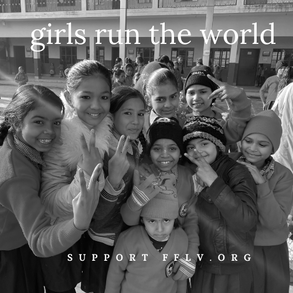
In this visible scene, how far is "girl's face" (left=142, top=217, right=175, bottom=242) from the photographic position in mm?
1347

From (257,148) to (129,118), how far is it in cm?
75

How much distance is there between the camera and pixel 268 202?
1306 millimetres

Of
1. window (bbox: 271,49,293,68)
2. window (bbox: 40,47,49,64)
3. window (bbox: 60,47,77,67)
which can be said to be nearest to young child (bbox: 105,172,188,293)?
window (bbox: 271,49,293,68)

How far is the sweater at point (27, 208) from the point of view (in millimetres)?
1034

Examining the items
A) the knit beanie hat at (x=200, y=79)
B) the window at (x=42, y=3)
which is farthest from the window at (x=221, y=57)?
the knit beanie hat at (x=200, y=79)

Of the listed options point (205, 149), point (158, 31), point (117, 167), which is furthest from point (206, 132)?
point (158, 31)

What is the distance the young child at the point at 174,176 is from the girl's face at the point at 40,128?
518mm

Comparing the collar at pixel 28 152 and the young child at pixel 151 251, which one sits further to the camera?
the young child at pixel 151 251

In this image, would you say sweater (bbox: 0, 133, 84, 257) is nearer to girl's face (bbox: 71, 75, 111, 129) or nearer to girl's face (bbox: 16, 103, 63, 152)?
girl's face (bbox: 16, 103, 63, 152)

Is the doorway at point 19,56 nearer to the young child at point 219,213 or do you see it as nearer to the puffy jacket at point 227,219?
the young child at point 219,213

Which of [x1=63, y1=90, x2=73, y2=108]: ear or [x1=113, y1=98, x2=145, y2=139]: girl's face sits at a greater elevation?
[x1=63, y1=90, x2=73, y2=108]: ear

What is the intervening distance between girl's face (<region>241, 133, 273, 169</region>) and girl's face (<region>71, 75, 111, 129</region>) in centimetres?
84

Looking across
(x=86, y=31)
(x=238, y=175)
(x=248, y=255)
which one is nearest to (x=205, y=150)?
(x=238, y=175)

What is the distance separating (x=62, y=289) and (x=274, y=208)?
1218 millimetres
